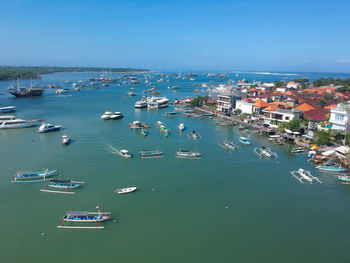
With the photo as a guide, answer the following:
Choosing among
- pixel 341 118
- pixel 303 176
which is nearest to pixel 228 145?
pixel 303 176

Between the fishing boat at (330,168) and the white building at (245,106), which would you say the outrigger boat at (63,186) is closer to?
the fishing boat at (330,168)

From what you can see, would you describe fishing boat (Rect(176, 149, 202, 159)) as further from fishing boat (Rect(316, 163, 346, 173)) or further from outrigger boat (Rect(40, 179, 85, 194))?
fishing boat (Rect(316, 163, 346, 173))

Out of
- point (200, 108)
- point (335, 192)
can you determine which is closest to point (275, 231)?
point (335, 192)

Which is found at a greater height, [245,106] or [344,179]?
[245,106]

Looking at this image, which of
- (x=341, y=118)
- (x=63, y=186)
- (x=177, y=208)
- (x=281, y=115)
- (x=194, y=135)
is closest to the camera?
(x=177, y=208)

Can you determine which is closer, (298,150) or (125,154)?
(125,154)

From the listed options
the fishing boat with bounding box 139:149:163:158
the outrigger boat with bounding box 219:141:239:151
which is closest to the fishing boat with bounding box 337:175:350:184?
the outrigger boat with bounding box 219:141:239:151

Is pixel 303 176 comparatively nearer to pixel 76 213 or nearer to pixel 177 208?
pixel 177 208
